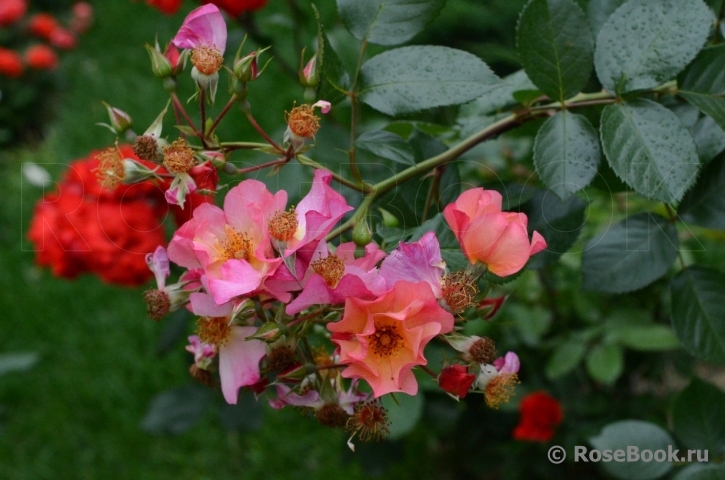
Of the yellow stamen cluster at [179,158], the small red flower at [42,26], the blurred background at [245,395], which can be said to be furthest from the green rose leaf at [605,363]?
the small red flower at [42,26]

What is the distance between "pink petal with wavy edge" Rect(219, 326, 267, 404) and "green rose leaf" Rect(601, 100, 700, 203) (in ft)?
1.10

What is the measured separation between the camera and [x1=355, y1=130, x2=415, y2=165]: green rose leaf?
2.10 ft

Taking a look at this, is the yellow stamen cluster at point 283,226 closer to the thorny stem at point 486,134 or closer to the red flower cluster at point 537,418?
the thorny stem at point 486,134

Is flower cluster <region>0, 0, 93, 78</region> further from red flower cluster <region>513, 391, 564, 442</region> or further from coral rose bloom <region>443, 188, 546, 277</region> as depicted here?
coral rose bloom <region>443, 188, 546, 277</region>

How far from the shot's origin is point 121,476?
1.81 metres

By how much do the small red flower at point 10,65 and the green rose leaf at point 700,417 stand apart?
3.10m

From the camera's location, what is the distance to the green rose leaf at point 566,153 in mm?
616

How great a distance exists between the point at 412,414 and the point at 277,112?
5.59 feet

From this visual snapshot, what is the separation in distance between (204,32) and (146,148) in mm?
123

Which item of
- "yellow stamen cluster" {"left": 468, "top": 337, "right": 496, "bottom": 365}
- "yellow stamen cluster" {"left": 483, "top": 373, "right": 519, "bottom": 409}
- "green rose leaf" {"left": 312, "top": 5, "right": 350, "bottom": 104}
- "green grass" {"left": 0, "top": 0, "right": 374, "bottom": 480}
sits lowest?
"green grass" {"left": 0, "top": 0, "right": 374, "bottom": 480}

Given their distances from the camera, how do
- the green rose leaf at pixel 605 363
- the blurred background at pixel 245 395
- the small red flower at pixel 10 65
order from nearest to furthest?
the green rose leaf at pixel 605 363
the blurred background at pixel 245 395
the small red flower at pixel 10 65

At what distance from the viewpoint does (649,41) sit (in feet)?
2.21

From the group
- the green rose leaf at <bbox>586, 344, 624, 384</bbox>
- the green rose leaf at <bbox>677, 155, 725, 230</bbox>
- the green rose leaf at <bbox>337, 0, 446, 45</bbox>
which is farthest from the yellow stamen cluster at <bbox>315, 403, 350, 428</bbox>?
the green rose leaf at <bbox>586, 344, 624, 384</bbox>

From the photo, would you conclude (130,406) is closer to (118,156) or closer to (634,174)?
(118,156)
